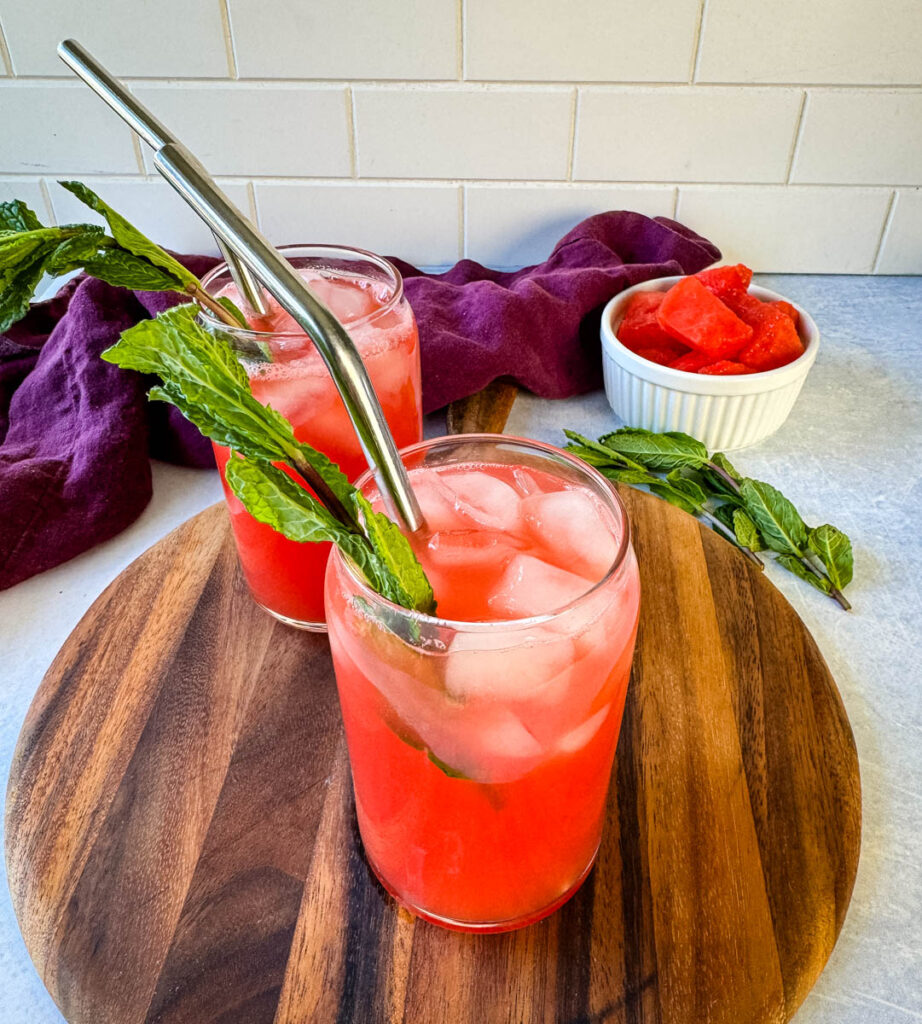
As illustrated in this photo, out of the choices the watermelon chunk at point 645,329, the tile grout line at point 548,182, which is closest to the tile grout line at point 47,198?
the tile grout line at point 548,182

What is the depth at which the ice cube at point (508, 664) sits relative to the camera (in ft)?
1.43

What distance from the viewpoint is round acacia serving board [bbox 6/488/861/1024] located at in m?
0.53

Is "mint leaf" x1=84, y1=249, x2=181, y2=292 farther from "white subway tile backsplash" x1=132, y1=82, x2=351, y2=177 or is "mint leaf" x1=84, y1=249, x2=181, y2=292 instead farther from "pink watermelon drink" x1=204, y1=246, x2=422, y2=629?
"white subway tile backsplash" x1=132, y1=82, x2=351, y2=177

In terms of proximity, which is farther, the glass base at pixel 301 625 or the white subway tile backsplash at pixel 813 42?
the white subway tile backsplash at pixel 813 42

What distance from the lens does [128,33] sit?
1.12 meters

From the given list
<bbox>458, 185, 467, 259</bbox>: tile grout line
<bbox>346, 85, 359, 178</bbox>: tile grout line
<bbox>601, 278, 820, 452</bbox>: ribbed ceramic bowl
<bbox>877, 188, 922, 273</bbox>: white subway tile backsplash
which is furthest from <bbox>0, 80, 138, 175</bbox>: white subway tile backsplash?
<bbox>877, 188, 922, 273</bbox>: white subway tile backsplash

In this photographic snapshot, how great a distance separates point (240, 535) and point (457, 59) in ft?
2.31

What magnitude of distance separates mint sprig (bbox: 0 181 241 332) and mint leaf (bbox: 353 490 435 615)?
0.83 ft

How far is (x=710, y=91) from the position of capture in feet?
3.77

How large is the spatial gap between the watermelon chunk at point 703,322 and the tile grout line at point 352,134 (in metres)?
0.47

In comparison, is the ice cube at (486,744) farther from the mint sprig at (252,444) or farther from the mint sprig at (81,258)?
the mint sprig at (81,258)

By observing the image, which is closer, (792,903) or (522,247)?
(792,903)

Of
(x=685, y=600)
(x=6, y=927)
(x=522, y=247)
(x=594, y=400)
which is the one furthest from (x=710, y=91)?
(x=6, y=927)

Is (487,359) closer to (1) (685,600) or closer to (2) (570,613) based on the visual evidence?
(1) (685,600)
